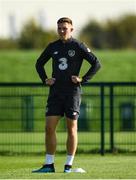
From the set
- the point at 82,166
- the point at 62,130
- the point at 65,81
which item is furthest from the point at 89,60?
the point at 62,130

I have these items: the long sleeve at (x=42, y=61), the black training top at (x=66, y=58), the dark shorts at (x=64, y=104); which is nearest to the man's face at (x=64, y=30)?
the black training top at (x=66, y=58)

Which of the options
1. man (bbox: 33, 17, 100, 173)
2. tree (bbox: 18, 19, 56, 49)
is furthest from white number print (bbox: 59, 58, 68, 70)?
tree (bbox: 18, 19, 56, 49)

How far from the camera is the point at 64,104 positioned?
46.5 feet

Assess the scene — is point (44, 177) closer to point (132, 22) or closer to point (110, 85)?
point (110, 85)

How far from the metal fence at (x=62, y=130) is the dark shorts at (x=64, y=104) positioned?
470 cm

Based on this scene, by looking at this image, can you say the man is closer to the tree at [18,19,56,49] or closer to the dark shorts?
the dark shorts

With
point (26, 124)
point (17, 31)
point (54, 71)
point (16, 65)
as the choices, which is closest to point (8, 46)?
point (17, 31)

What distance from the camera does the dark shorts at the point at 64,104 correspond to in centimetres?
1412

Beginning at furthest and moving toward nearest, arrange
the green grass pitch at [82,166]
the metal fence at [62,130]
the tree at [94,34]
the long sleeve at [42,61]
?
1. the tree at [94,34]
2. the metal fence at [62,130]
3. the long sleeve at [42,61]
4. the green grass pitch at [82,166]

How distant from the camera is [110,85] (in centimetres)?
1925

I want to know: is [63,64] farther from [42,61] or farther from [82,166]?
[82,166]

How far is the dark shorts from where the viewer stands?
556 inches

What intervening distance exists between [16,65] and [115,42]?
148 ft

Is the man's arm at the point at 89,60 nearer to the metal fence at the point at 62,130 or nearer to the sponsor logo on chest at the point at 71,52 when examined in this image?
the sponsor logo on chest at the point at 71,52
